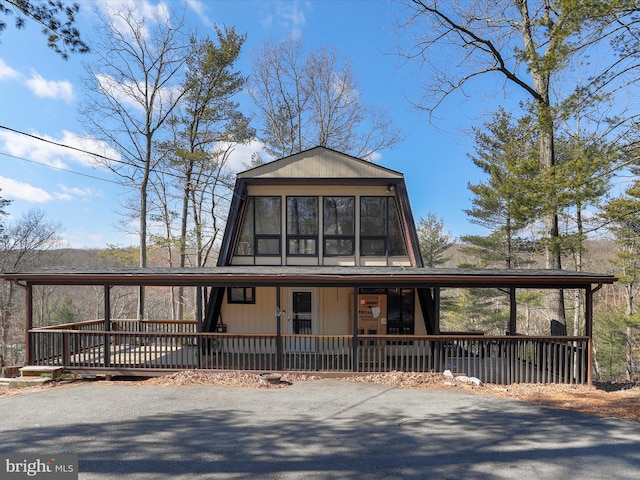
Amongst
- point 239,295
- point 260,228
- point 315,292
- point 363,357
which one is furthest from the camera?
point 260,228

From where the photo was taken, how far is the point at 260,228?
10805mm

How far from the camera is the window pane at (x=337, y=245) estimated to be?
10672 mm

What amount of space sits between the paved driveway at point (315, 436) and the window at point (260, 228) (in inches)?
188

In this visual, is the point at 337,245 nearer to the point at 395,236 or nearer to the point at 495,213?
the point at 395,236

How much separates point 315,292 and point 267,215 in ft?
9.55

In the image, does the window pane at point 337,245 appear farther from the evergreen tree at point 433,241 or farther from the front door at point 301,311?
the evergreen tree at point 433,241

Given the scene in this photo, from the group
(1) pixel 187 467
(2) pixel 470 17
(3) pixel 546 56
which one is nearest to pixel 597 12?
(3) pixel 546 56

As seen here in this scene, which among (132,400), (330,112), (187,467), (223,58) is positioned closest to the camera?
(187,467)

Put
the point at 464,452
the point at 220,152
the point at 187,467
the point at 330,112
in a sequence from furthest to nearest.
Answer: the point at 330,112
the point at 220,152
the point at 464,452
the point at 187,467

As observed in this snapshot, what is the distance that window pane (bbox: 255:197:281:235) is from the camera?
1080 centimetres

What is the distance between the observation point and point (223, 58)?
17172 mm

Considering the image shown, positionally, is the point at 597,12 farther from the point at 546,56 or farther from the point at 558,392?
the point at 558,392

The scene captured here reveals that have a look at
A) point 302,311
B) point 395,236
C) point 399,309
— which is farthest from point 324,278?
point 395,236

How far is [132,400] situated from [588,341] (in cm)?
988
